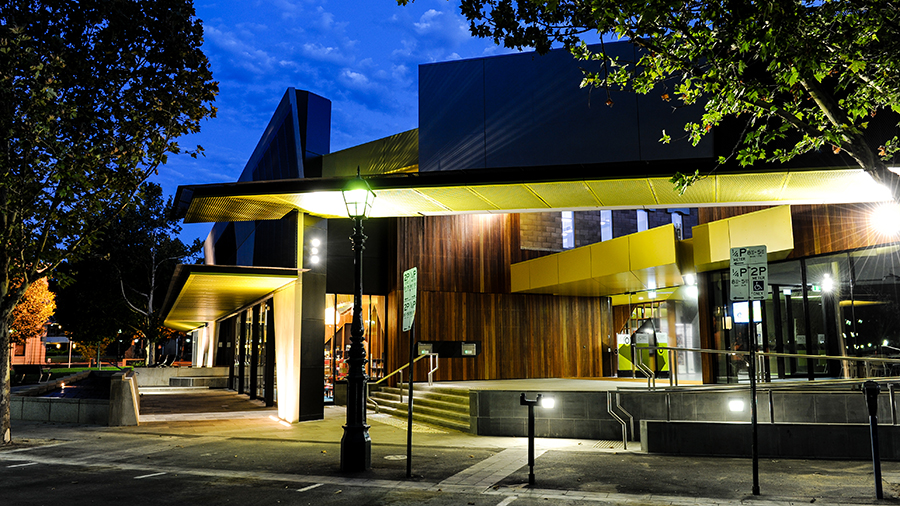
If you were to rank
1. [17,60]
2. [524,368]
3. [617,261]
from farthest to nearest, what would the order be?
[524,368]
[617,261]
[17,60]

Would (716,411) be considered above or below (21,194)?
below

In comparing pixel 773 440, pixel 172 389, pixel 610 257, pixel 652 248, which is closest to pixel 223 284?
pixel 610 257

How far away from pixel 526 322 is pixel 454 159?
7.16 metres

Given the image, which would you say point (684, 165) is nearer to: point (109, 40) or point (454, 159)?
point (454, 159)

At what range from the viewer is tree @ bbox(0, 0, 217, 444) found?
11055mm

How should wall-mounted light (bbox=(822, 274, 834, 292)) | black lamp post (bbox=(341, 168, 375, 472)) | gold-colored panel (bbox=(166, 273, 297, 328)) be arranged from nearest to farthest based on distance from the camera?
black lamp post (bbox=(341, 168, 375, 472)) → gold-colored panel (bbox=(166, 273, 297, 328)) → wall-mounted light (bbox=(822, 274, 834, 292))

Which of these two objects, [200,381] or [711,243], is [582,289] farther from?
[200,381]

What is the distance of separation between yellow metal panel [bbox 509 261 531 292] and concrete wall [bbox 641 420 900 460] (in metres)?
12.2

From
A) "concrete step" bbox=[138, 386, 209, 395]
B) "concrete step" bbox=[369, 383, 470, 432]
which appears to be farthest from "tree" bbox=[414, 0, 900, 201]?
"concrete step" bbox=[138, 386, 209, 395]

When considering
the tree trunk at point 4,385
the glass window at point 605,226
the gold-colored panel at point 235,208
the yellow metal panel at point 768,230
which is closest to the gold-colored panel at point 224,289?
the gold-colored panel at point 235,208

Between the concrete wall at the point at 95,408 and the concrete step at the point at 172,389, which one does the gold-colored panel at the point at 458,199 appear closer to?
the concrete wall at the point at 95,408

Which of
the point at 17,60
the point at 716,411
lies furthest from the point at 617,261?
the point at 17,60

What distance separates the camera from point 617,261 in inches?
738

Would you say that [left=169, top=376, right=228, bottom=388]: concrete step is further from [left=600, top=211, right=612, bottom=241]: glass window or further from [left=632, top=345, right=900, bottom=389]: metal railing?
[left=632, top=345, right=900, bottom=389]: metal railing
